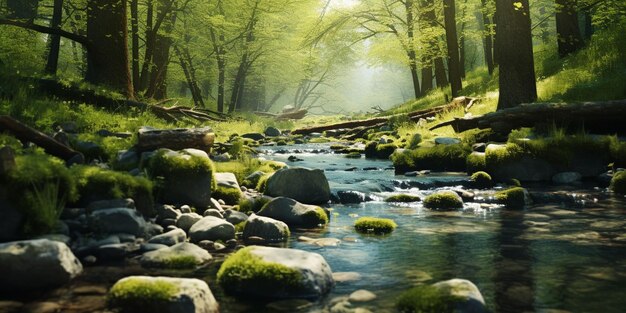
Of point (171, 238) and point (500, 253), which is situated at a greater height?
point (171, 238)

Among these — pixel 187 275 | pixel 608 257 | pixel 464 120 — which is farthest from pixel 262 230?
pixel 464 120

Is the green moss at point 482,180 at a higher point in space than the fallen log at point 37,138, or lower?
lower

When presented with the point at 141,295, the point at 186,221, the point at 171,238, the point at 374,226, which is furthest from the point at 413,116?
the point at 141,295

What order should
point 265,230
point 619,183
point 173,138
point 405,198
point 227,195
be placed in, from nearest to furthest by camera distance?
point 265,230 < point 227,195 < point 173,138 < point 405,198 < point 619,183

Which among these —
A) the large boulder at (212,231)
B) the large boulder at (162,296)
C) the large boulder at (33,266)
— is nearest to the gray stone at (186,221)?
the large boulder at (212,231)

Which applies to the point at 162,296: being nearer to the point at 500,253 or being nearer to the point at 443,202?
the point at 500,253

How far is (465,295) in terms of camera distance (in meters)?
3.56

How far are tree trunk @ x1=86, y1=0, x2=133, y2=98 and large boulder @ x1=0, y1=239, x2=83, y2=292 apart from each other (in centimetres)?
951

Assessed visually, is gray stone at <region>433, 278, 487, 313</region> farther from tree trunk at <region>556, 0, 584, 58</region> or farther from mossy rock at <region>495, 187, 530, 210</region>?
tree trunk at <region>556, 0, 584, 58</region>

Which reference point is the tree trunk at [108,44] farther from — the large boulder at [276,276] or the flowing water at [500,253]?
the large boulder at [276,276]

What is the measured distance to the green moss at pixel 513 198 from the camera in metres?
7.75

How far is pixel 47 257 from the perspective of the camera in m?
4.15

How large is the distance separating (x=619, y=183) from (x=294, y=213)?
528 centimetres

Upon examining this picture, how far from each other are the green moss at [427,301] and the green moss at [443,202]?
4.19 m
